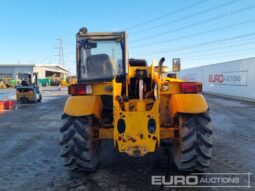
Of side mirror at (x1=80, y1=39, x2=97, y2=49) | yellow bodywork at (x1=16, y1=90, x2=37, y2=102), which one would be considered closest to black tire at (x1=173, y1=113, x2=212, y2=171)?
side mirror at (x1=80, y1=39, x2=97, y2=49)

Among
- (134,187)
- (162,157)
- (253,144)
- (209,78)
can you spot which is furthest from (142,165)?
(209,78)

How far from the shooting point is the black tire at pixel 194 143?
15.9 ft

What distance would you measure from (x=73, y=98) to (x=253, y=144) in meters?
4.93

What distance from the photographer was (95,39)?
6.38 metres

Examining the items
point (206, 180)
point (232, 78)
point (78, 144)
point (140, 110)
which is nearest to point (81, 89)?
point (78, 144)

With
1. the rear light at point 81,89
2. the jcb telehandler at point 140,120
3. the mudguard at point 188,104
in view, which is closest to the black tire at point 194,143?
the jcb telehandler at point 140,120

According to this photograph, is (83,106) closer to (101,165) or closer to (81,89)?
(81,89)

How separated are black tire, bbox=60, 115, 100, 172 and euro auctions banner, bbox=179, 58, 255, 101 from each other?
1835 cm

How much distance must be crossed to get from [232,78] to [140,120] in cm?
2165

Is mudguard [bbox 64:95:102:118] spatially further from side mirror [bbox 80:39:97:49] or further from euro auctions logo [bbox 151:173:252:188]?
euro auctions logo [bbox 151:173:252:188]

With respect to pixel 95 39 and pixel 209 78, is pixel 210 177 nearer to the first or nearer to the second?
pixel 95 39

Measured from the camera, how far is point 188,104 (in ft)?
16.2

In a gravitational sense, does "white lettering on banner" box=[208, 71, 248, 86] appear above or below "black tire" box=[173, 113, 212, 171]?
above

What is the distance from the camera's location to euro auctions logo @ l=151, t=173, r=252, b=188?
4.65 m
